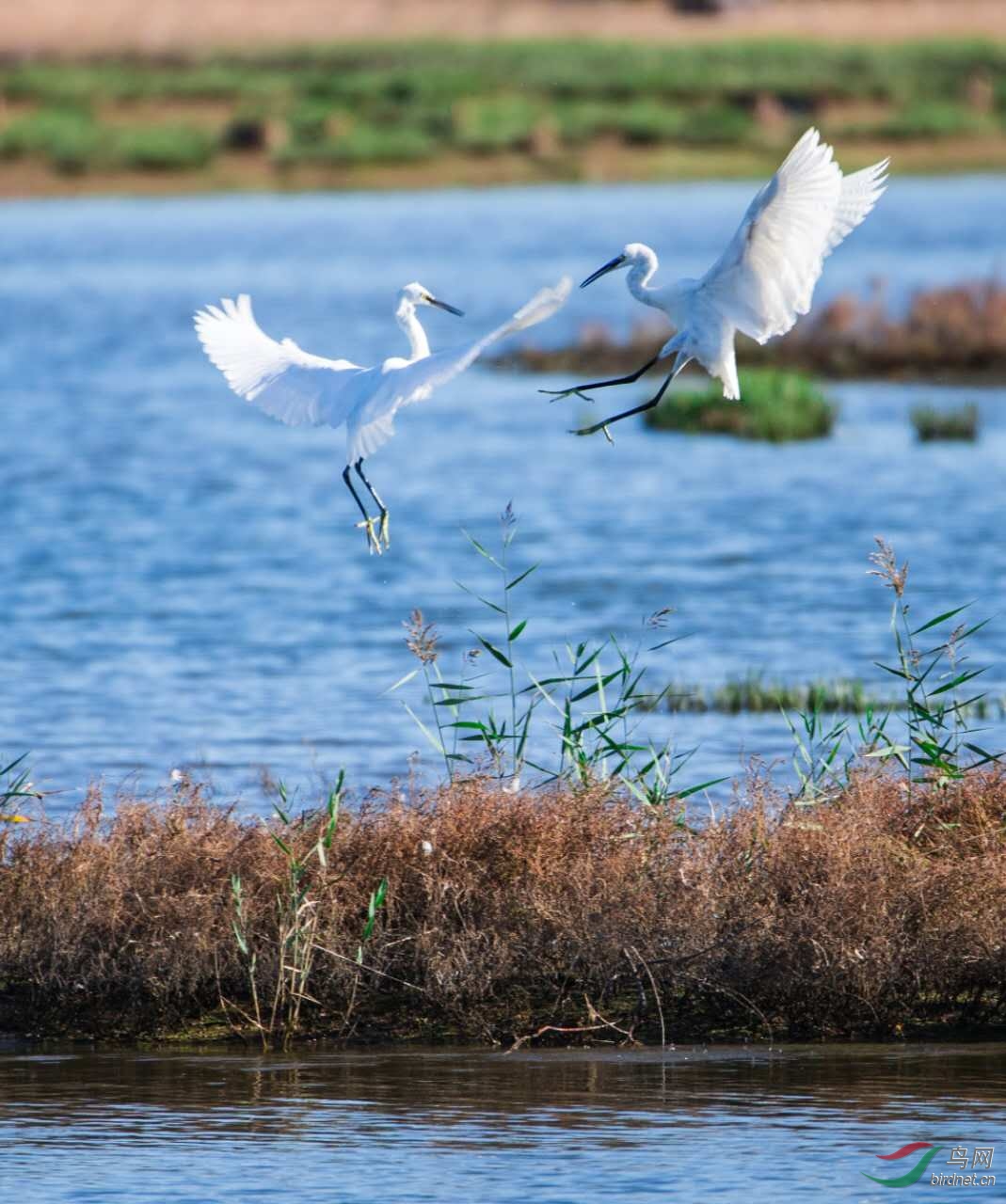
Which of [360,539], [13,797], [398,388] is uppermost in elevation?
[360,539]

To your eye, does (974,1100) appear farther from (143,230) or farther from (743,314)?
(143,230)

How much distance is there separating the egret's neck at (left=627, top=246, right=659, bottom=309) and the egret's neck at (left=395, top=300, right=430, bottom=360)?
31.7 inches

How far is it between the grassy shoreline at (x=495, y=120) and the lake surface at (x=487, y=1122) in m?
44.0

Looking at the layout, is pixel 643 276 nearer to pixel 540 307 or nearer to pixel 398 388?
pixel 398 388

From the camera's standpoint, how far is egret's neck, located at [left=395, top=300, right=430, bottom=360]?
855 centimetres

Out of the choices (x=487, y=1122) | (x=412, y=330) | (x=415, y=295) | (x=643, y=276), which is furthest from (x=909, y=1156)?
(x=415, y=295)

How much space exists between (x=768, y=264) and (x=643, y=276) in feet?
1.66

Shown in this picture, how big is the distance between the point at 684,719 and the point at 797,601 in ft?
14.1

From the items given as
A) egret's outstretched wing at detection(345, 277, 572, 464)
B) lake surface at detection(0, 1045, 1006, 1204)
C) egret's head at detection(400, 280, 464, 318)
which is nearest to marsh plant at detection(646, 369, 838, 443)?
egret's head at detection(400, 280, 464, 318)

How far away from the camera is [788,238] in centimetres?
797

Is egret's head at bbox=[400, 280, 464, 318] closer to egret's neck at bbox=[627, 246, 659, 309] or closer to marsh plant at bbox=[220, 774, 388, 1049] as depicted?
egret's neck at bbox=[627, 246, 659, 309]

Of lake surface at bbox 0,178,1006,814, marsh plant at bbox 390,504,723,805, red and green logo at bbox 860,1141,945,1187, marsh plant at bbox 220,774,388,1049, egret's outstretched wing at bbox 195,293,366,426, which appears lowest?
red and green logo at bbox 860,1141,945,1187

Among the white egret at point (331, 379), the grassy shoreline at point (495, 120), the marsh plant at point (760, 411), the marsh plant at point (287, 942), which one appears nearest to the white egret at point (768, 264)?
the white egret at point (331, 379)

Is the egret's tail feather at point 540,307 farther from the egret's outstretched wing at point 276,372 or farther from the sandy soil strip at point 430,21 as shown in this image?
the sandy soil strip at point 430,21
